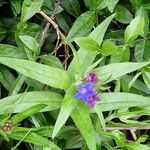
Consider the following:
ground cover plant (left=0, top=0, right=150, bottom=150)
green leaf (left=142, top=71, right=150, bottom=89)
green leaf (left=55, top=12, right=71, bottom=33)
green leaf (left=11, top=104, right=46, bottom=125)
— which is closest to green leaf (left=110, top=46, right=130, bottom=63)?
ground cover plant (left=0, top=0, right=150, bottom=150)

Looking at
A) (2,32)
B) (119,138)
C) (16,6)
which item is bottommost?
(119,138)

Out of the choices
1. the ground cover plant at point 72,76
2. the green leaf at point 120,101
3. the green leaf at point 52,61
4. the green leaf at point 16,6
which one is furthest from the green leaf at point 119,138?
the green leaf at point 16,6

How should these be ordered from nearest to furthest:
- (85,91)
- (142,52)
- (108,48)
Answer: (85,91)
(108,48)
(142,52)

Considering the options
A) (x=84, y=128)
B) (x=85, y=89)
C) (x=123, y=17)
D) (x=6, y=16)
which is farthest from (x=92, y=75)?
(x=6, y=16)

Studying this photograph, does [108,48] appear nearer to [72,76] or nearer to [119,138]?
[72,76]

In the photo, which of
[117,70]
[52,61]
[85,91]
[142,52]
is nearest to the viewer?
[85,91]

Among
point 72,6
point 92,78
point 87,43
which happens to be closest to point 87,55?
point 87,43
